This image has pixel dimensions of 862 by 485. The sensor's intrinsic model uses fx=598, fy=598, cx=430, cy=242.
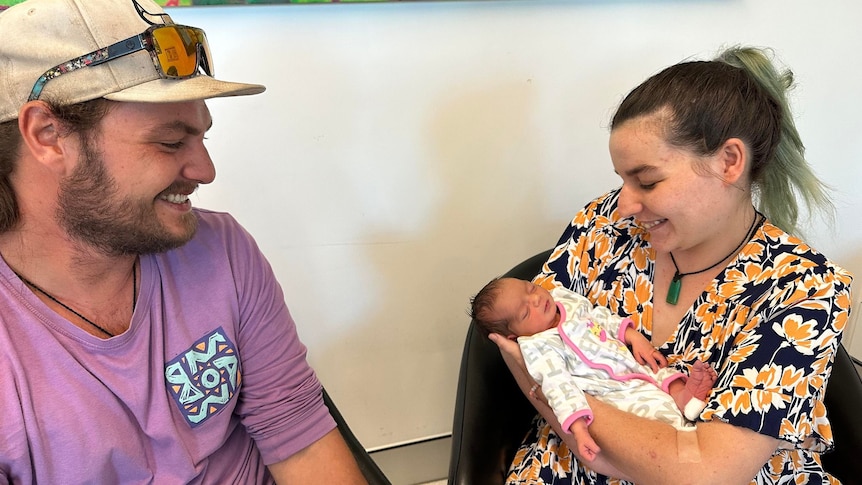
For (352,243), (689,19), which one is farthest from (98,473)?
(689,19)

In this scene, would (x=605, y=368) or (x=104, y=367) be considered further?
(x=605, y=368)

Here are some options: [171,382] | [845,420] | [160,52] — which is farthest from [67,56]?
[845,420]

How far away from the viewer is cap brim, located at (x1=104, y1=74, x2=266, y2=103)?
98cm

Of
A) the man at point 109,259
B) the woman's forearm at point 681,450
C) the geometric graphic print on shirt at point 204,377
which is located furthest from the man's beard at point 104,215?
the woman's forearm at point 681,450

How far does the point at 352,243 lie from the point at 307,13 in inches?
25.6

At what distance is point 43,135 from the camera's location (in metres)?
1.00

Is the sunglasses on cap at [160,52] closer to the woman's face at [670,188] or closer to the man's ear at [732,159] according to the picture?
the woman's face at [670,188]

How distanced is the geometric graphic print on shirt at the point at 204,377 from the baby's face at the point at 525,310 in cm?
61

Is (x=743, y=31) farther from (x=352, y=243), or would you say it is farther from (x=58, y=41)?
(x=58, y=41)

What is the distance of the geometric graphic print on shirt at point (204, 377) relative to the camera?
1144 millimetres

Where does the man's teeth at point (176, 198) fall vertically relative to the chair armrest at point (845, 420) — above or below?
above

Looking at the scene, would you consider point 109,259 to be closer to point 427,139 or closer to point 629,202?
point 427,139

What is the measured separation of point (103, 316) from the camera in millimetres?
1114

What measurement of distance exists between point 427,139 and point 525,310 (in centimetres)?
60
